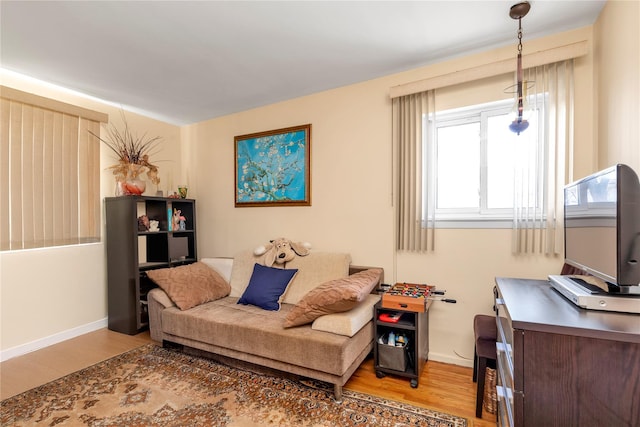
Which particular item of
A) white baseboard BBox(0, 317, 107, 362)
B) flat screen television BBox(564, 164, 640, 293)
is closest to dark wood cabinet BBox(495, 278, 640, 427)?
flat screen television BBox(564, 164, 640, 293)

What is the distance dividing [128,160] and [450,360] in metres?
3.72

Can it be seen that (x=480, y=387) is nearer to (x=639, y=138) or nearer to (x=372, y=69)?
(x=639, y=138)

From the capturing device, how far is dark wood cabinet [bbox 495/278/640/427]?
2.90 feet

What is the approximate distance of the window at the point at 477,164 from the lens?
223cm

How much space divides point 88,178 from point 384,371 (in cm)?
338

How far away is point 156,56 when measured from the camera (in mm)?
2322

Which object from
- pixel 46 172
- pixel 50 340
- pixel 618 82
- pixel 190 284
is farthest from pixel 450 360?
pixel 46 172

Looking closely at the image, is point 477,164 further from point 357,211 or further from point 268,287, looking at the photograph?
point 268,287

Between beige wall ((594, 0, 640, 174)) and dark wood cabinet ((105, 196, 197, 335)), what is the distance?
12.4ft

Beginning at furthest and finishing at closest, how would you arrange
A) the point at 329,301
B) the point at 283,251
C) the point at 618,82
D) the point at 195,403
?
the point at 283,251 → the point at 329,301 → the point at 195,403 → the point at 618,82

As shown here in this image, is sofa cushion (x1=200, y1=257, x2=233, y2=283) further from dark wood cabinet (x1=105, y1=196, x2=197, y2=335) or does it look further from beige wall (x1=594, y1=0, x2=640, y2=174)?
beige wall (x1=594, y1=0, x2=640, y2=174)

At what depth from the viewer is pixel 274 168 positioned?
329 cm

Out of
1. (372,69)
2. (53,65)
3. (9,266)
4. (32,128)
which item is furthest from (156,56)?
(9,266)

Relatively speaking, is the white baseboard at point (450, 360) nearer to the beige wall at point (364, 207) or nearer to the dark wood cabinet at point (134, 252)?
the beige wall at point (364, 207)
